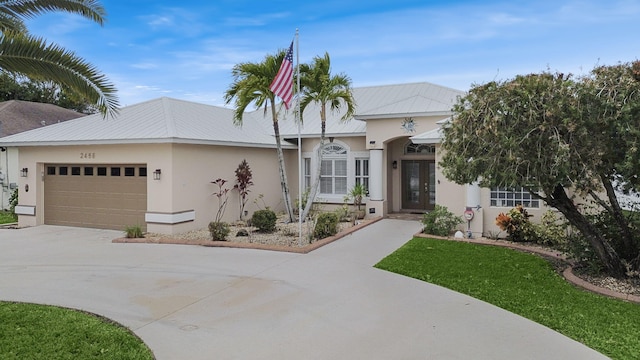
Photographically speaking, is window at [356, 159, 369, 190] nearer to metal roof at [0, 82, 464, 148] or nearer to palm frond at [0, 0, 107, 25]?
metal roof at [0, 82, 464, 148]

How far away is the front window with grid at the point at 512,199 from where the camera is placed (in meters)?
12.5

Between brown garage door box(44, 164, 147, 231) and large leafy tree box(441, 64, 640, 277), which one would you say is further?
brown garage door box(44, 164, 147, 231)

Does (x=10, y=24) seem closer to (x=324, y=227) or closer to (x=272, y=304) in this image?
(x=272, y=304)

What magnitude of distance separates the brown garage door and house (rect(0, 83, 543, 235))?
0.04 metres

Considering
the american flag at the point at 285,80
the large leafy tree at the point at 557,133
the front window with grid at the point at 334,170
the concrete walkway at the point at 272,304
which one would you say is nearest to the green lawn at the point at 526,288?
the concrete walkway at the point at 272,304

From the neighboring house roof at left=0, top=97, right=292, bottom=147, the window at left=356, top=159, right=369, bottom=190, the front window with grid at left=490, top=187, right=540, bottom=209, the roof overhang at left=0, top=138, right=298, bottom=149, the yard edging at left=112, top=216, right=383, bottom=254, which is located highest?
the neighboring house roof at left=0, top=97, right=292, bottom=147

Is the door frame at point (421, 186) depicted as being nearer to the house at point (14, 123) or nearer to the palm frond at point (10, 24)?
the palm frond at point (10, 24)

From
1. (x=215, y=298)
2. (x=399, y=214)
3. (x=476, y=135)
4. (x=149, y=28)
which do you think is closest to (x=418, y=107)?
(x=399, y=214)

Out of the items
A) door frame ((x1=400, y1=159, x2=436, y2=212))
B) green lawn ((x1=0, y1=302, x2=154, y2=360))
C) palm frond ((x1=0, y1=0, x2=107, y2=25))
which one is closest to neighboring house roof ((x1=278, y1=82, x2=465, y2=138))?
door frame ((x1=400, y1=159, x2=436, y2=212))

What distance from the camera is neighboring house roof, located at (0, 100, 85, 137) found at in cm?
2464

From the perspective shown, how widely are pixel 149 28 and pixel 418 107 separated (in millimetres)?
10027

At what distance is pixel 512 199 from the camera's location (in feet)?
41.5

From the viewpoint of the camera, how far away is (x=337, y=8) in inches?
549

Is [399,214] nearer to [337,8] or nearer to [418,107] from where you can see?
[418,107]
